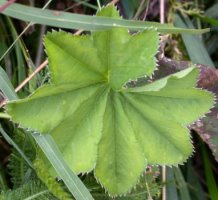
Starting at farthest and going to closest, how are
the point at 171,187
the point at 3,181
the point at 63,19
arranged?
the point at 171,187 < the point at 3,181 < the point at 63,19

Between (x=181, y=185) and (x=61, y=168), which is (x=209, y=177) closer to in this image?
(x=181, y=185)

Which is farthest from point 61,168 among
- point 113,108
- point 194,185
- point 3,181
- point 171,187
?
point 194,185

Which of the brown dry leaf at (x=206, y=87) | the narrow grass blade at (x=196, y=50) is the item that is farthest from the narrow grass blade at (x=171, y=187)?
the narrow grass blade at (x=196, y=50)

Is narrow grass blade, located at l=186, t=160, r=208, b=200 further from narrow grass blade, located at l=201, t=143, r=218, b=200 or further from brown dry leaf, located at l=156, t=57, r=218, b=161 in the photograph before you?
brown dry leaf, located at l=156, t=57, r=218, b=161

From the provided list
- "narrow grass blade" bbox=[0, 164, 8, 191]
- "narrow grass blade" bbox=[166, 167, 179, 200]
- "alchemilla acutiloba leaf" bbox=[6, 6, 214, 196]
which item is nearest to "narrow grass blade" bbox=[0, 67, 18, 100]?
"alchemilla acutiloba leaf" bbox=[6, 6, 214, 196]

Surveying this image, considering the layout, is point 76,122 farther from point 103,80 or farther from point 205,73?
point 205,73
